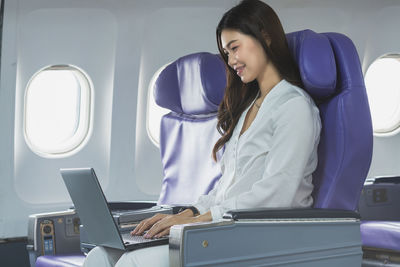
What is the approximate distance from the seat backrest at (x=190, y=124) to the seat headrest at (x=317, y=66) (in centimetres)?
72

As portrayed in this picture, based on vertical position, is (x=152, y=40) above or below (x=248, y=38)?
above

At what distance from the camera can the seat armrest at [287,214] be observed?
5.84ft

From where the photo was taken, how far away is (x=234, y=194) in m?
2.19

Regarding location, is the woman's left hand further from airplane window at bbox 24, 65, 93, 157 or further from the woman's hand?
airplane window at bbox 24, 65, 93, 157

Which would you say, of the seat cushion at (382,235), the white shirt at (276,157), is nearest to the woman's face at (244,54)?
the white shirt at (276,157)

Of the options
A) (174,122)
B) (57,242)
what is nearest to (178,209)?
(174,122)

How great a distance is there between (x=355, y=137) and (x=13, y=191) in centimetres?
271

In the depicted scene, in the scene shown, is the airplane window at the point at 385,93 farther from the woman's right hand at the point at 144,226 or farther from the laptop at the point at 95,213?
the laptop at the point at 95,213

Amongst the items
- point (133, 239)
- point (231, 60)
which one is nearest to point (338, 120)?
point (231, 60)

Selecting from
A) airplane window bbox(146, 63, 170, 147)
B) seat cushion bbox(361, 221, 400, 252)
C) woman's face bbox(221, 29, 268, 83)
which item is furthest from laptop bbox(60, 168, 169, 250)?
airplane window bbox(146, 63, 170, 147)

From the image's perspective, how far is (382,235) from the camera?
3.44 m

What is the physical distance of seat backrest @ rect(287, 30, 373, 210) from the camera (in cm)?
208

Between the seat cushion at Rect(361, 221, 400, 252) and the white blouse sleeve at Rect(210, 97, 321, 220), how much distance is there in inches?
60.5

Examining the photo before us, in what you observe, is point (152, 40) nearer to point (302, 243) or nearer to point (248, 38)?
point (248, 38)
